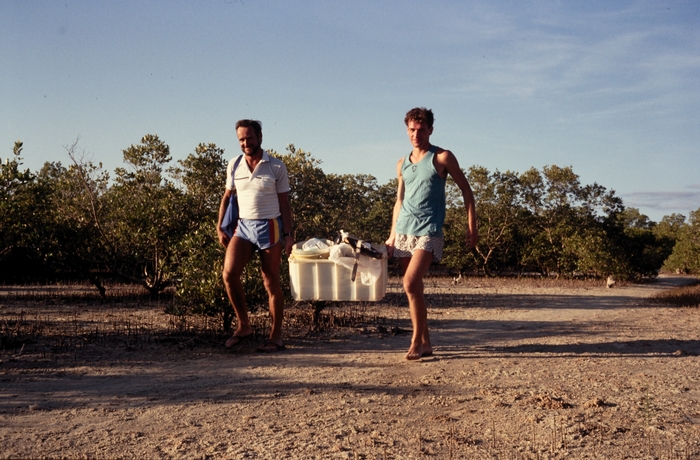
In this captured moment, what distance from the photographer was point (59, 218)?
12859 millimetres

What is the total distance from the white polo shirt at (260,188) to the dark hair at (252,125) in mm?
215

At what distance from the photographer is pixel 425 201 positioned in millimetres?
5645

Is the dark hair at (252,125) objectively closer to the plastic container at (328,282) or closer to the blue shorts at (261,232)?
the blue shorts at (261,232)

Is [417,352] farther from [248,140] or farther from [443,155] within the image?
[248,140]

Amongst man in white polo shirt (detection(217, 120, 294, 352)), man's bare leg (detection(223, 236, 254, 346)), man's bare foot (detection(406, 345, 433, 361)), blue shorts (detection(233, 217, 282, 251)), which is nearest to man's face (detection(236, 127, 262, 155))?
man in white polo shirt (detection(217, 120, 294, 352))

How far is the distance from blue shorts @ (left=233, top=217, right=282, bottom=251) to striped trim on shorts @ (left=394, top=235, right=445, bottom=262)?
3.66 ft

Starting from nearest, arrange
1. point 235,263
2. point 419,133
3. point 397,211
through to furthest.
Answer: point 419,133, point 235,263, point 397,211

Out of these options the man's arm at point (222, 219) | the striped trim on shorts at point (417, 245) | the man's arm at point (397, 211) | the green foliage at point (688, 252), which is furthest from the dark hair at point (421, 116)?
the green foliage at point (688, 252)

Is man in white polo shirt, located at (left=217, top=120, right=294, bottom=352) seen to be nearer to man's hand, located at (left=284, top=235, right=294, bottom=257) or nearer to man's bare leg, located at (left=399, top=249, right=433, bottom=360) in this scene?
man's hand, located at (left=284, top=235, right=294, bottom=257)

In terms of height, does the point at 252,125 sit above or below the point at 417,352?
above

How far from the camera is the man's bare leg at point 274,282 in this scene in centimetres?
600

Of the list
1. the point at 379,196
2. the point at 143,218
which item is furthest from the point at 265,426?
the point at 379,196

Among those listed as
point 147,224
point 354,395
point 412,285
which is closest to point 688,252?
point 147,224

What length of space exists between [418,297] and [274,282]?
1.40 meters
